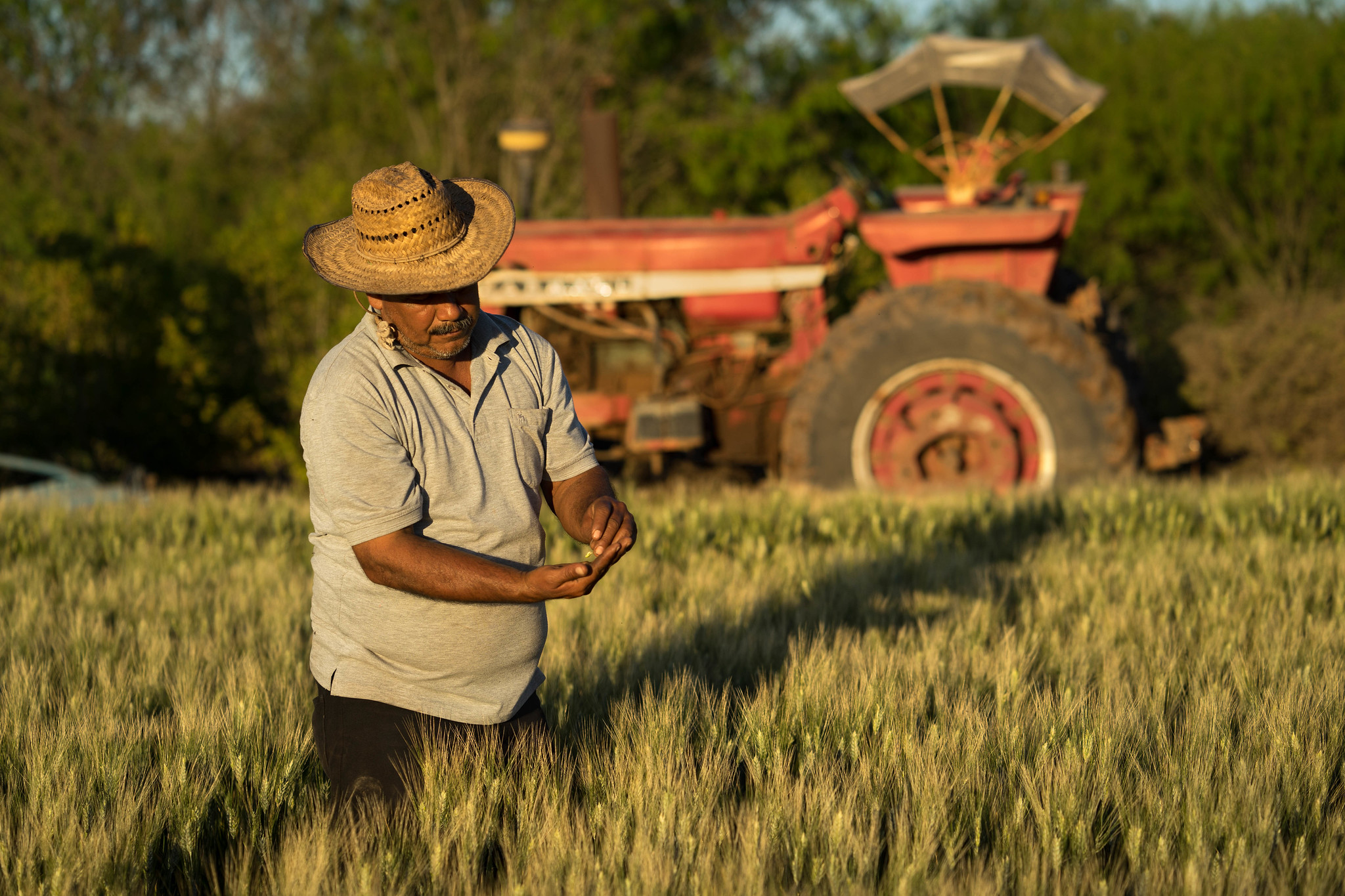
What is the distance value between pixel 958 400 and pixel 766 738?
3949 millimetres

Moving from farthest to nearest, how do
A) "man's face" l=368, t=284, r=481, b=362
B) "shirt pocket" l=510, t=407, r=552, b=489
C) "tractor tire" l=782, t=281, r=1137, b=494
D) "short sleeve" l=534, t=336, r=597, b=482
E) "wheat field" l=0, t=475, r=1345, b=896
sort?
"tractor tire" l=782, t=281, r=1137, b=494, "short sleeve" l=534, t=336, r=597, b=482, "shirt pocket" l=510, t=407, r=552, b=489, "man's face" l=368, t=284, r=481, b=362, "wheat field" l=0, t=475, r=1345, b=896

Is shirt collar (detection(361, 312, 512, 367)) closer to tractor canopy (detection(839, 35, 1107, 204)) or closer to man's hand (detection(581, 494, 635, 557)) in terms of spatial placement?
A: man's hand (detection(581, 494, 635, 557))

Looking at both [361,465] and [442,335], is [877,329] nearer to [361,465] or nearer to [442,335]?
[442,335]

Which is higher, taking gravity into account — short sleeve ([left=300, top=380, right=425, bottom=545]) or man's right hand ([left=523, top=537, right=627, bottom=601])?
short sleeve ([left=300, top=380, right=425, bottom=545])

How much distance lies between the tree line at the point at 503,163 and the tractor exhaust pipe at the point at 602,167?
271 cm

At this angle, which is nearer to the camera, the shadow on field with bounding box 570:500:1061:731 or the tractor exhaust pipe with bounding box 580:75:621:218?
the shadow on field with bounding box 570:500:1061:731

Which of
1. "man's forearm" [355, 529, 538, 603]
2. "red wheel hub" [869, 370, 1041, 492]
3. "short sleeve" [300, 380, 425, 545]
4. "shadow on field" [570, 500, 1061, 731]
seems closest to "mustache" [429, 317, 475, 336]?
"short sleeve" [300, 380, 425, 545]

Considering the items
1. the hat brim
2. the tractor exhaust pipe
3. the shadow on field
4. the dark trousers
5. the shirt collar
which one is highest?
the tractor exhaust pipe

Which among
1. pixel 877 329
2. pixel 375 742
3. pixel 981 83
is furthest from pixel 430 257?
pixel 981 83

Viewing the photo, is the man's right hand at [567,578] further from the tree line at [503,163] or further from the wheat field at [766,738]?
the tree line at [503,163]

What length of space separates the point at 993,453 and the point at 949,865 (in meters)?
4.37

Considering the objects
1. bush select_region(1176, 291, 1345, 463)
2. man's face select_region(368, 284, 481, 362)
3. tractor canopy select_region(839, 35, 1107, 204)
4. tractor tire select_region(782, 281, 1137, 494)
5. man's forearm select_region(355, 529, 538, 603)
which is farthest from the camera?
bush select_region(1176, 291, 1345, 463)

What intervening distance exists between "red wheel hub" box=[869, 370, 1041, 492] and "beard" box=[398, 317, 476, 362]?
4.24 meters

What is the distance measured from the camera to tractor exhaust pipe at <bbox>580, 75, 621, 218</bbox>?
7648 millimetres
